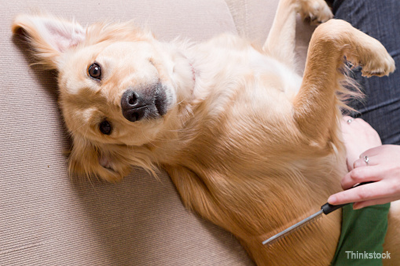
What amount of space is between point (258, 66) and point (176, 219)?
993mm

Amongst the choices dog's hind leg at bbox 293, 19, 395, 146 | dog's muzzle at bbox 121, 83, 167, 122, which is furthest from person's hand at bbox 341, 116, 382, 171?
dog's muzzle at bbox 121, 83, 167, 122

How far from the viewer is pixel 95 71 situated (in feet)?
4.73

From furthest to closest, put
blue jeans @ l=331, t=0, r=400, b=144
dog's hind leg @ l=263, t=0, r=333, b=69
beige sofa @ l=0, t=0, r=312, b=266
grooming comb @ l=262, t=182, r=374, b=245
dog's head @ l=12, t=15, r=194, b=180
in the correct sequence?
dog's hind leg @ l=263, t=0, r=333, b=69
blue jeans @ l=331, t=0, r=400, b=144
grooming comb @ l=262, t=182, r=374, b=245
dog's head @ l=12, t=15, r=194, b=180
beige sofa @ l=0, t=0, r=312, b=266

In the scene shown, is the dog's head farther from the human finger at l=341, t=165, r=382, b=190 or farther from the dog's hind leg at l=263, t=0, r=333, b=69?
the human finger at l=341, t=165, r=382, b=190

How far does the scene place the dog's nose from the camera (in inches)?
50.5

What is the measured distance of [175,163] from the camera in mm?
1676

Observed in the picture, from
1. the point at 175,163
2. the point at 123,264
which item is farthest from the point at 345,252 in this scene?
the point at 123,264

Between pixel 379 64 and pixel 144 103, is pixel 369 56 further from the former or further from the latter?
pixel 144 103

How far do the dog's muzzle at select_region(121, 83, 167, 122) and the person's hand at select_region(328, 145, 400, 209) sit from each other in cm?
96

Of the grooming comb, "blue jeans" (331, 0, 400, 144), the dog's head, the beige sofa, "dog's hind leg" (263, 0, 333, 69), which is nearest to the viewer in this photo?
the beige sofa

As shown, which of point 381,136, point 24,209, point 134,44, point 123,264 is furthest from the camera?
point 381,136

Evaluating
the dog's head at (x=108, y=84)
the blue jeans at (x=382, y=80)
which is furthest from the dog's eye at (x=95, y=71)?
the blue jeans at (x=382, y=80)

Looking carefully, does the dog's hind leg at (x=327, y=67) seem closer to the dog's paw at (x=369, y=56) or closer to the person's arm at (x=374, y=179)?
the dog's paw at (x=369, y=56)

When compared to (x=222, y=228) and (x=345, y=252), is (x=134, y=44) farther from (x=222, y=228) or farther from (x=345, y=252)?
(x=345, y=252)
